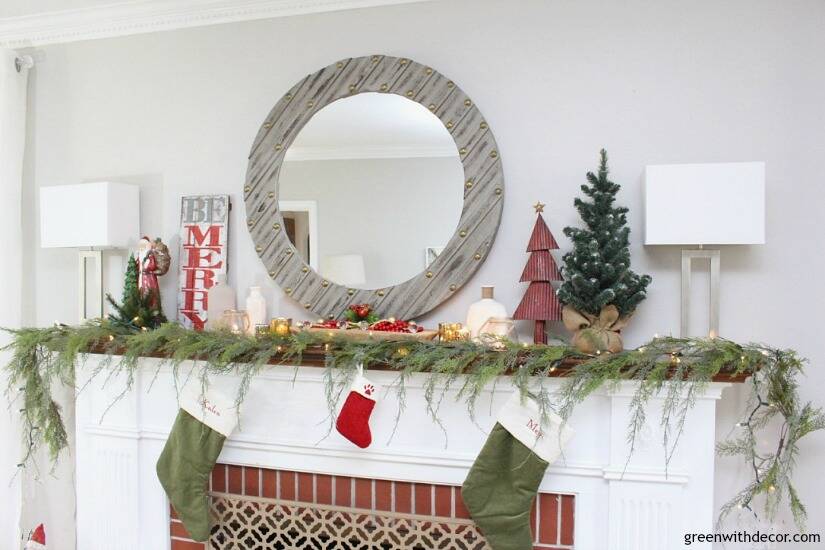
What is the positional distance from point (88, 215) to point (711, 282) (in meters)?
2.12

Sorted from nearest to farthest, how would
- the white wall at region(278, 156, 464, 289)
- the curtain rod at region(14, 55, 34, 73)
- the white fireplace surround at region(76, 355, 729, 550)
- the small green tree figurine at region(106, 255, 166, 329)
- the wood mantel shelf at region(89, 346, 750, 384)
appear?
the wood mantel shelf at region(89, 346, 750, 384), the white fireplace surround at region(76, 355, 729, 550), the white wall at region(278, 156, 464, 289), the small green tree figurine at region(106, 255, 166, 329), the curtain rod at region(14, 55, 34, 73)

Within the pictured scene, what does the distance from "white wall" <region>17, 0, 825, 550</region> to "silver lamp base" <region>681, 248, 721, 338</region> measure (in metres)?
0.07

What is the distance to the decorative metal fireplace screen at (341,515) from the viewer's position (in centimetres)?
191

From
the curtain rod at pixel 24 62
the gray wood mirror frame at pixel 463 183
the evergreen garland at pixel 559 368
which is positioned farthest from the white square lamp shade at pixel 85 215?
the curtain rod at pixel 24 62

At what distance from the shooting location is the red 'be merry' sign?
2393mm

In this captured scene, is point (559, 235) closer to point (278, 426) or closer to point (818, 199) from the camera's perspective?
point (818, 199)

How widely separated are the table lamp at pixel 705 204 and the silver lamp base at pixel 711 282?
0.05 meters

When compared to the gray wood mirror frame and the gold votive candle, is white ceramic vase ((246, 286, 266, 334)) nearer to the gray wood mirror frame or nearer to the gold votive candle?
the gray wood mirror frame

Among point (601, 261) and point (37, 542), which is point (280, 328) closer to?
point (601, 261)

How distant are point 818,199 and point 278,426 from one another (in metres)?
1.77

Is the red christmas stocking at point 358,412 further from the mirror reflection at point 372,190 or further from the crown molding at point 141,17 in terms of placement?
the crown molding at point 141,17

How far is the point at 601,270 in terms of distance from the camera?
1.84 metres

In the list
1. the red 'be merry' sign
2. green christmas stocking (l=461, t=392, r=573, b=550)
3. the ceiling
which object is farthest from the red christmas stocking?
the ceiling

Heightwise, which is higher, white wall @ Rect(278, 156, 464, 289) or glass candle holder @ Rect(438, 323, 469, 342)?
white wall @ Rect(278, 156, 464, 289)
